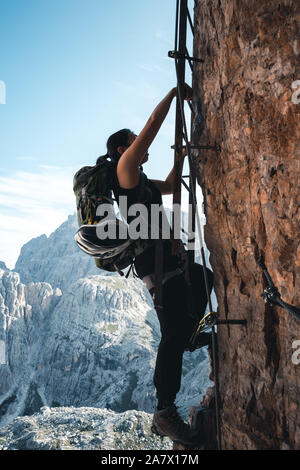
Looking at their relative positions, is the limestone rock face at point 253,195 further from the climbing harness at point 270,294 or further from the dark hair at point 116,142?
the dark hair at point 116,142

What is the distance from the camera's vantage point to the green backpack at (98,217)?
15.5 feet

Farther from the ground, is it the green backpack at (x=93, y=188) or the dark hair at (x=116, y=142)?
the dark hair at (x=116, y=142)

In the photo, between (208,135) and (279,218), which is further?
(208,135)

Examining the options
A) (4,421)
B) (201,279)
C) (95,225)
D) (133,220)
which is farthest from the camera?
(4,421)

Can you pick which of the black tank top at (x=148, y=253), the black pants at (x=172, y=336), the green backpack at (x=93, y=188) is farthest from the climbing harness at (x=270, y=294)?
the green backpack at (x=93, y=188)

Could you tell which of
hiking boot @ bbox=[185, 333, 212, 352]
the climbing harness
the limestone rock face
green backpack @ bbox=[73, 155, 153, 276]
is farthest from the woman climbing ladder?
the climbing harness

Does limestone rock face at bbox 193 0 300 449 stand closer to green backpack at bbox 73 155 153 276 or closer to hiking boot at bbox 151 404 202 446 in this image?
hiking boot at bbox 151 404 202 446

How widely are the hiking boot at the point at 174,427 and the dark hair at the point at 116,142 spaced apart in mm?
3795

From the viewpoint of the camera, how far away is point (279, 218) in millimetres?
4066

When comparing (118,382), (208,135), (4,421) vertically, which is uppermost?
(208,135)

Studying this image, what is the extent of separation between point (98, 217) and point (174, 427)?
3.15 m

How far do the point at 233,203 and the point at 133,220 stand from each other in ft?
4.90
